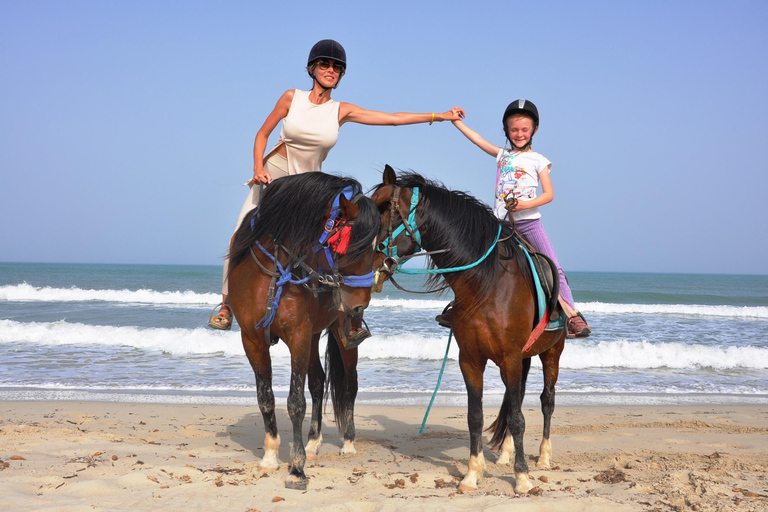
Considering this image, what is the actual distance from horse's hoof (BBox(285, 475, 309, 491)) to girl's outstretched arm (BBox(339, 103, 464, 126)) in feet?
8.24

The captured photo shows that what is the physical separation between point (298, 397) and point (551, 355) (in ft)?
6.93

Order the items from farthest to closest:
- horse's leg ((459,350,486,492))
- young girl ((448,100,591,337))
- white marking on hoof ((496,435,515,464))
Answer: white marking on hoof ((496,435,515,464)), young girl ((448,100,591,337)), horse's leg ((459,350,486,492))

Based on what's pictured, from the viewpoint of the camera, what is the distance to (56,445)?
15.1 feet

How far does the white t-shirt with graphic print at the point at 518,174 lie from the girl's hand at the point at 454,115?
446 millimetres

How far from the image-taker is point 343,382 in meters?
4.96

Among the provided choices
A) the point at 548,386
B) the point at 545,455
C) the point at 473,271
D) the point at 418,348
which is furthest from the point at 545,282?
the point at 418,348

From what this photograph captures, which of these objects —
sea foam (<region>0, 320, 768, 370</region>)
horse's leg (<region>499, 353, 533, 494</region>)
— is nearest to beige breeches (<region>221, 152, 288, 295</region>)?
horse's leg (<region>499, 353, 533, 494</region>)

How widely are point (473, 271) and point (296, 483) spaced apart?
1.75 m

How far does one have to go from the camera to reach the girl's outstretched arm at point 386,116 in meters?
4.30

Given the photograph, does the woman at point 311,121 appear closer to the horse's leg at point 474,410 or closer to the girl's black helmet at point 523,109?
the girl's black helmet at point 523,109

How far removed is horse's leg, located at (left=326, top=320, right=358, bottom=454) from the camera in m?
4.88

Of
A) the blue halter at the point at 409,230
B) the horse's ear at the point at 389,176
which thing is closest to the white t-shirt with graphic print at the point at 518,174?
the blue halter at the point at 409,230

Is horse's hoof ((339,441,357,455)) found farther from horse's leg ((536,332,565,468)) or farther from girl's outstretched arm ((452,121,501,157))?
girl's outstretched arm ((452,121,501,157))

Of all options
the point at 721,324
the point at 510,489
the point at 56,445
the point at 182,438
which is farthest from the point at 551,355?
the point at 721,324
